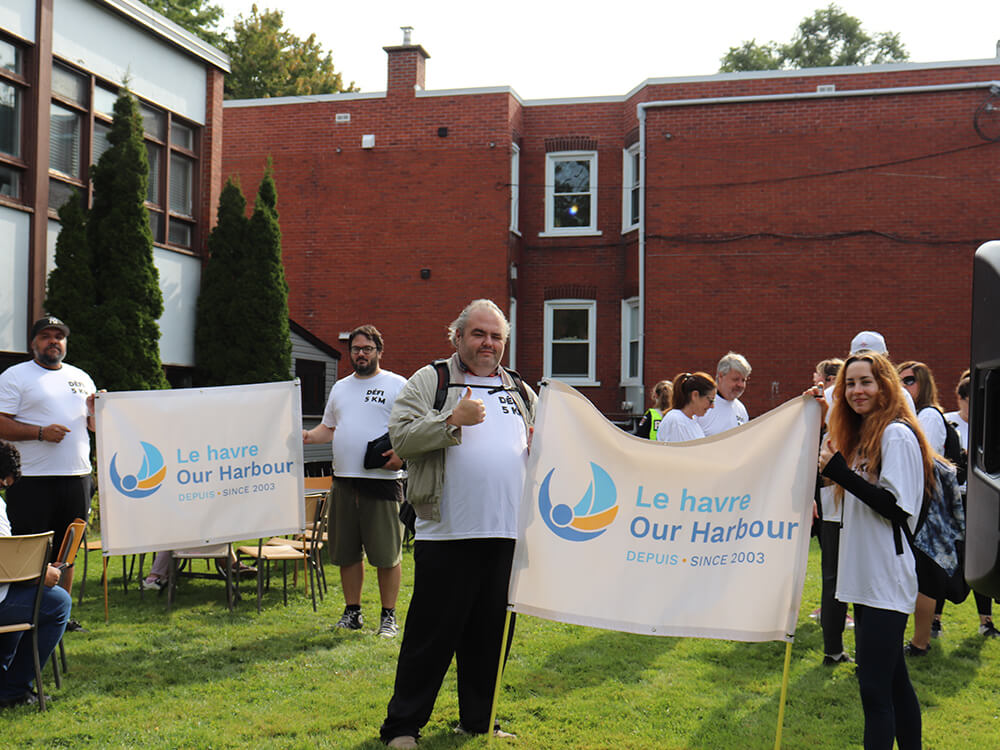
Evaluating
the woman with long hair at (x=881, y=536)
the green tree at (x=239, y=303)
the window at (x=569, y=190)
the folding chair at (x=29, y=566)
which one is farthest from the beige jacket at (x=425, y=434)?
the window at (x=569, y=190)

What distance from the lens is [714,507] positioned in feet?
14.3

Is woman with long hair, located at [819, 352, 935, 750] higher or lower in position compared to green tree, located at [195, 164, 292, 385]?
lower

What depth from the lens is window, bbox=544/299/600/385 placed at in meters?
20.8

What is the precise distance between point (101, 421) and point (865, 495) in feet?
17.5

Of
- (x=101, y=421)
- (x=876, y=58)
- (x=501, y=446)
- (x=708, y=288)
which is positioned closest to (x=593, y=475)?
(x=501, y=446)

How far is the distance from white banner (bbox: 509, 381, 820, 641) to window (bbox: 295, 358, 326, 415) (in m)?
14.2

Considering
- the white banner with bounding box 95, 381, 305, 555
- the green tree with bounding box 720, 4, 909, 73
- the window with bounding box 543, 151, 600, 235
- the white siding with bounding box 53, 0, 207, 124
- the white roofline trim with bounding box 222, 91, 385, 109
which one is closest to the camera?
the white banner with bounding box 95, 381, 305, 555

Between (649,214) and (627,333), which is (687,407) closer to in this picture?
(649,214)

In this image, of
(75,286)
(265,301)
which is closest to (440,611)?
(75,286)

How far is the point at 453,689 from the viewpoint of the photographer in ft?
19.1

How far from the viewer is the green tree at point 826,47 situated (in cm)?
3778

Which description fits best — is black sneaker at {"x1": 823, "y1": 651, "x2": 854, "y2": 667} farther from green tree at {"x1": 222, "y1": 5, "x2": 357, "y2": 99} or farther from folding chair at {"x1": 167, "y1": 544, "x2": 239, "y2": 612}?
green tree at {"x1": 222, "y1": 5, "x2": 357, "y2": 99}

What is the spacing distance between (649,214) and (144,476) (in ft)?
46.6

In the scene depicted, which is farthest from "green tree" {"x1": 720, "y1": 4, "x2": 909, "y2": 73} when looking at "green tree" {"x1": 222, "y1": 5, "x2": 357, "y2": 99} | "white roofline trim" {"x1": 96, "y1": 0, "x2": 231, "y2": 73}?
"white roofline trim" {"x1": 96, "y1": 0, "x2": 231, "y2": 73}
